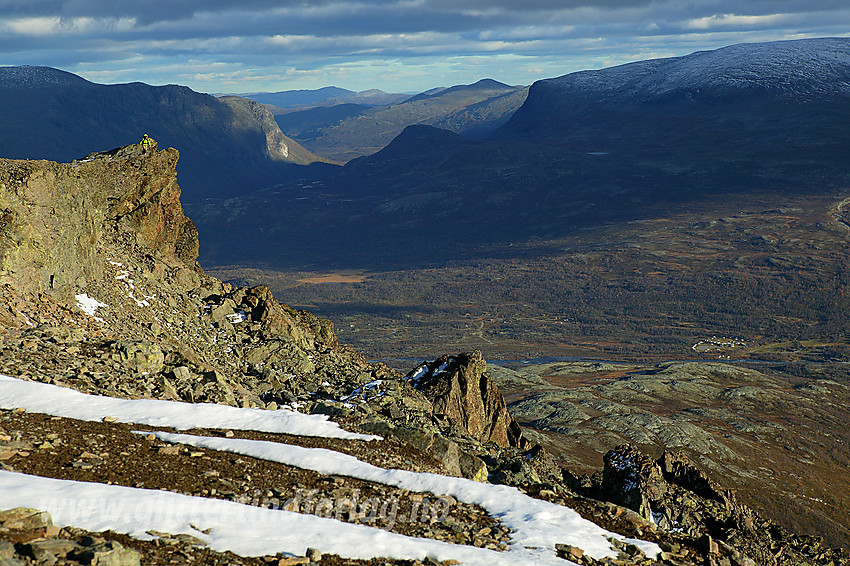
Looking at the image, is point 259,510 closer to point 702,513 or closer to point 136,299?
point 702,513

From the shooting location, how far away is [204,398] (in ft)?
76.2

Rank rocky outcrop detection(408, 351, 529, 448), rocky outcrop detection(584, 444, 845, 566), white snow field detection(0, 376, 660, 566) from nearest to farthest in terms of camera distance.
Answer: white snow field detection(0, 376, 660, 566), rocky outcrop detection(584, 444, 845, 566), rocky outcrop detection(408, 351, 529, 448)

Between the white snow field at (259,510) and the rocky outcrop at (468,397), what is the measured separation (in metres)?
14.2

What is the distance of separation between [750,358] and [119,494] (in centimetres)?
15941

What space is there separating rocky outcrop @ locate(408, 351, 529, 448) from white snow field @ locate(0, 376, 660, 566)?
14.2 metres

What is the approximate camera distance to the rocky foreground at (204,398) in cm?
1559

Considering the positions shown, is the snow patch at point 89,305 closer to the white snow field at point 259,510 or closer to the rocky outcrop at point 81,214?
the rocky outcrop at point 81,214

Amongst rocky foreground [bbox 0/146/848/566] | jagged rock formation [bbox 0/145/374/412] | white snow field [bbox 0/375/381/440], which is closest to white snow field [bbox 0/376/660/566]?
white snow field [bbox 0/375/381/440]

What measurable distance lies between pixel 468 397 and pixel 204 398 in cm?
1609

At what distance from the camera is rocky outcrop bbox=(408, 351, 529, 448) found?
34.8 m

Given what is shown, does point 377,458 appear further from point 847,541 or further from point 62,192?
point 847,541

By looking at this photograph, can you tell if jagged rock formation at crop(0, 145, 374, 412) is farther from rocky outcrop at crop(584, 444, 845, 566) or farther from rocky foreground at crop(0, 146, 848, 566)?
rocky outcrop at crop(584, 444, 845, 566)

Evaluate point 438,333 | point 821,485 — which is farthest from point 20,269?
point 438,333

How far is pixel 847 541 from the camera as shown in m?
61.2
